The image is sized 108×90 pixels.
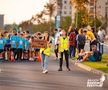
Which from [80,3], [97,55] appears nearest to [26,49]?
[97,55]

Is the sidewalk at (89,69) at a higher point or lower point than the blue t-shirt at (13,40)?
lower

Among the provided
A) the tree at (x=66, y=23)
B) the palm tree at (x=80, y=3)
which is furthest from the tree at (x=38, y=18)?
the palm tree at (x=80, y=3)

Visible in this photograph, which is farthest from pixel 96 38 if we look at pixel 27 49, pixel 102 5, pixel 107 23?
pixel 102 5

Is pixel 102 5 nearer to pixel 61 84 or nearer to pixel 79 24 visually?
pixel 79 24

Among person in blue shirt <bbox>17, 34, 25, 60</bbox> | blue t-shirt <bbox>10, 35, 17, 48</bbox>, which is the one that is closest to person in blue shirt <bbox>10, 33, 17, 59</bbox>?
blue t-shirt <bbox>10, 35, 17, 48</bbox>

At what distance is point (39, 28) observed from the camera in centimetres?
12825

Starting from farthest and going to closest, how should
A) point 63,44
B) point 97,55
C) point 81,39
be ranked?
point 81,39 < point 97,55 < point 63,44

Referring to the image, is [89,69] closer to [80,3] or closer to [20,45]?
[20,45]

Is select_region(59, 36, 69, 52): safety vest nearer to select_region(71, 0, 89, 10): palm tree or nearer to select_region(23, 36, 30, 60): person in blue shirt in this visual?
select_region(23, 36, 30, 60): person in blue shirt

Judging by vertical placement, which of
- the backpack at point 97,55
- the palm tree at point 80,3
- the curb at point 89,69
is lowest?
the curb at point 89,69

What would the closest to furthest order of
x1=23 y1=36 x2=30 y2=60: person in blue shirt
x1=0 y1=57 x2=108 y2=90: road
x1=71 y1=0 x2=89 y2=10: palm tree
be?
x1=0 y1=57 x2=108 y2=90: road → x1=23 y1=36 x2=30 y2=60: person in blue shirt → x1=71 y1=0 x2=89 y2=10: palm tree

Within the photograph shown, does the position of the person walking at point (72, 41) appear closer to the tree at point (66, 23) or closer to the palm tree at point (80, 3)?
the palm tree at point (80, 3)

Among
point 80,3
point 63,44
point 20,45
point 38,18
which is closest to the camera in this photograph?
point 63,44

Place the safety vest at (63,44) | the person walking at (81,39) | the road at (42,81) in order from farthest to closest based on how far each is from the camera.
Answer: the person walking at (81,39) < the safety vest at (63,44) < the road at (42,81)
